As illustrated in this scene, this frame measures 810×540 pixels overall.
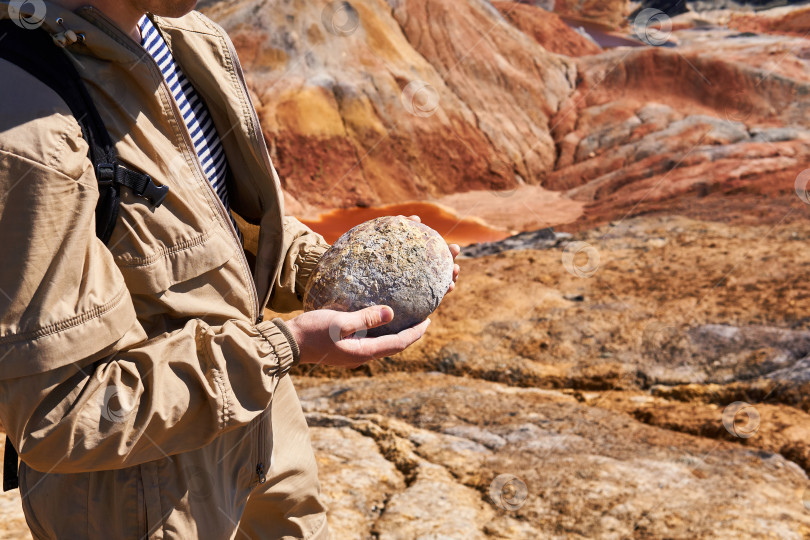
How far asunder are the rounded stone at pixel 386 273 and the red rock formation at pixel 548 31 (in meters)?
17.1

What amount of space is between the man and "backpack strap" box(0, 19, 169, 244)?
0.02m

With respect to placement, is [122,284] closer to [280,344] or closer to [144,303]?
[144,303]

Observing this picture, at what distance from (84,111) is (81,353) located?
0.40m

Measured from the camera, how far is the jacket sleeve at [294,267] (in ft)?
6.55

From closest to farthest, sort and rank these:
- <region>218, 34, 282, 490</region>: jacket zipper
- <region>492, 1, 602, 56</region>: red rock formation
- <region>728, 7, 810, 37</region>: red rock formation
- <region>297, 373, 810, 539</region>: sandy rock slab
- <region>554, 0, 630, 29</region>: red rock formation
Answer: <region>218, 34, 282, 490</region>: jacket zipper → <region>297, 373, 810, 539</region>: sandy rock slab → <region>492, 1, 602, 56</region>: red rock formation → <region>728, 7, 810, 37</region>: red rock formation → <region>554, 0, 630, 29</region>: red rock formation

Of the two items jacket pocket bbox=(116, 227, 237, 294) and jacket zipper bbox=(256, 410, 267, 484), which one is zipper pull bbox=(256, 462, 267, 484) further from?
jacket pocket bbox=(116, 227, 237, 294)

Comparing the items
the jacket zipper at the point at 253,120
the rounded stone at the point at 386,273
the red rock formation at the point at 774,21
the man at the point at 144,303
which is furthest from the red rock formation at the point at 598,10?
the man at the point at 144,303

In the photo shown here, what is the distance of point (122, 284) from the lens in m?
1.25

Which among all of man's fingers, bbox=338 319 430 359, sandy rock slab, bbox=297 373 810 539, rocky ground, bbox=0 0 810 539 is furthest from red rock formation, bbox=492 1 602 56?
man's fingers, bbox=338 319 430 359

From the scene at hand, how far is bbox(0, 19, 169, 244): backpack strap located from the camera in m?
1.16

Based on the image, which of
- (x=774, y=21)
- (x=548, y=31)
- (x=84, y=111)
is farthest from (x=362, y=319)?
(x=774, y=21)

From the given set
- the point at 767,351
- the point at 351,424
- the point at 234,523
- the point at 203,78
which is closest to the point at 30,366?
the point at 234,523

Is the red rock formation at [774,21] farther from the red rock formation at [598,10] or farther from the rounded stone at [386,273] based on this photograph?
the rounded stone at [386,273]

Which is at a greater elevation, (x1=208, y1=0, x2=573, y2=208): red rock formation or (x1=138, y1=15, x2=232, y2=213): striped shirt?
(x1=138, y1=15, x2=232, y2=213): striped shirt
